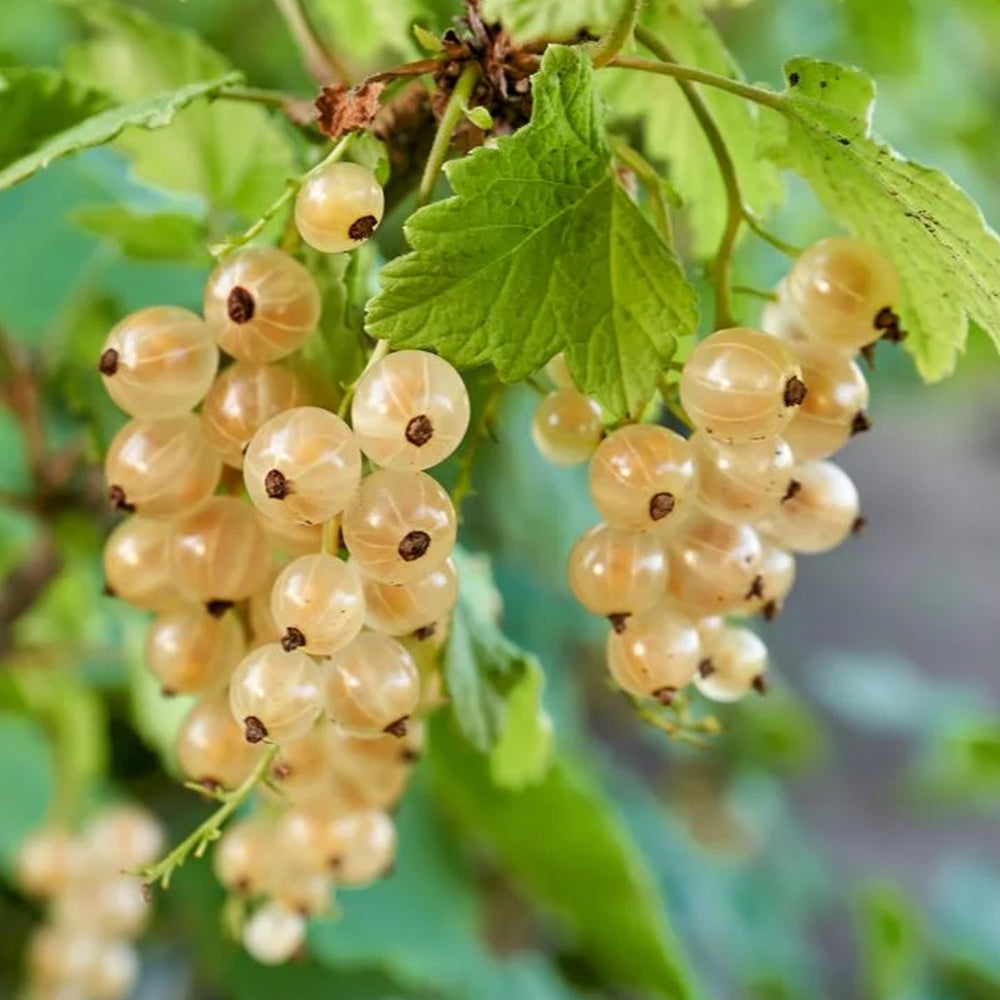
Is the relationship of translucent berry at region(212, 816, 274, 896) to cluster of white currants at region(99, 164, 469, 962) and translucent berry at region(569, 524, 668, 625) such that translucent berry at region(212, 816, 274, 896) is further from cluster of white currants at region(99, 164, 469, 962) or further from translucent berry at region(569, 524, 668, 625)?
translucent berry at region(569, 524, 668, 625)

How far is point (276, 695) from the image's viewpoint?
1.33ft

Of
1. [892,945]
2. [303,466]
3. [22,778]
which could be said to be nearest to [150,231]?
[303,466]

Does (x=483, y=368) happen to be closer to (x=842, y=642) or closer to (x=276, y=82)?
(x=276, y=82)

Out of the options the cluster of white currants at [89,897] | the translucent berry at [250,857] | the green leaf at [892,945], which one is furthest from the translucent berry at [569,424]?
the green leaf at [892,945]

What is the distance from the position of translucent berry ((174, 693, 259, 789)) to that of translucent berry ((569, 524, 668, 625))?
0.44 ft

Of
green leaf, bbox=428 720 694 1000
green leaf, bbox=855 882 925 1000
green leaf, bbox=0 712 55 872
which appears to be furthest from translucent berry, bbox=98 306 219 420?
green leaf, bbox=855 882 925 1000

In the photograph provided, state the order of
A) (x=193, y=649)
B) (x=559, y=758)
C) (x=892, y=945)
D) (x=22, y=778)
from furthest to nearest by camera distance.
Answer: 1. (x=892, y=945)
2. (x=22, y=778)
3. (x=559, y=758)
4. (x=193, y=649)

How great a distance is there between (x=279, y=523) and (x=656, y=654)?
129 millimetres

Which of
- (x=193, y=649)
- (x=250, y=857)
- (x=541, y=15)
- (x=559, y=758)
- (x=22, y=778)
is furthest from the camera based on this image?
(x=22, y=778)

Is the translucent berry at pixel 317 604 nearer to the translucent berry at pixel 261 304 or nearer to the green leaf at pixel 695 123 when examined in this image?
the translucent berry at pixel 261 304

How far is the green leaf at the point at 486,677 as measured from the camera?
52cm

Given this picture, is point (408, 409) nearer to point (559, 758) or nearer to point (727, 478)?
point (727, 478)

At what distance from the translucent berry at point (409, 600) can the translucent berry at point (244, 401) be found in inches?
2.4

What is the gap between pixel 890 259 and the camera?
468mm
